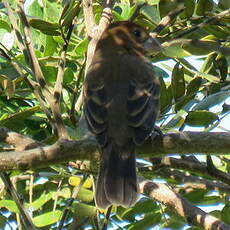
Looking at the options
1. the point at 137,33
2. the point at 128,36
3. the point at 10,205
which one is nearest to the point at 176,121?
the point at 10,205

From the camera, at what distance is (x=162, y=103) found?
12.3 feet

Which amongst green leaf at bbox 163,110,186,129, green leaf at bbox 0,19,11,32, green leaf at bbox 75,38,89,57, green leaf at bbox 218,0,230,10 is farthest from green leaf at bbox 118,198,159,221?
green leaf at bbox 0,19,11,32

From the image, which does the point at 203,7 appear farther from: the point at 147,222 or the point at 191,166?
the point at 147,222

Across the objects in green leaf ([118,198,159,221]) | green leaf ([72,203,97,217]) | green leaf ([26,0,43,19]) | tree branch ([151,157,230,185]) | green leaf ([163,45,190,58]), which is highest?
green leaf ([163,45,190,58])

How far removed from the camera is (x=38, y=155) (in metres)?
3.10

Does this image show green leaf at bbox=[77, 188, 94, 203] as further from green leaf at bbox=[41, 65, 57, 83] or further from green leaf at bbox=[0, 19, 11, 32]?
green leaf at bbox=[0, 19, 11, 32]

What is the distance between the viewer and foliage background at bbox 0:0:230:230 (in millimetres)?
3453

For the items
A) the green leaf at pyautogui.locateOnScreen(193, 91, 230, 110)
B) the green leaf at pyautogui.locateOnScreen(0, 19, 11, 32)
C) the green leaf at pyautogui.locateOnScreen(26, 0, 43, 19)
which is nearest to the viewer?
the green leaf at pyautogui.locateOnScreen(193, 91, 230, 110)

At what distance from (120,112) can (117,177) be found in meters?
0.45

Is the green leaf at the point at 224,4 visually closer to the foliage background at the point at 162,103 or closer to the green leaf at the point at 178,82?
the foliage background at the point at 162,103

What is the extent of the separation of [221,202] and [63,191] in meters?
0.97

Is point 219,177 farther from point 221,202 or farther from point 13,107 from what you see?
point 13,107

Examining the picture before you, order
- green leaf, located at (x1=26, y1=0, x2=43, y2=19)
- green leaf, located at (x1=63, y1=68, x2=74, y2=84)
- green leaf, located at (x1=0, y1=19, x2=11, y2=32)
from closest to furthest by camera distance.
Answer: green leaf, located at (x1=63, y1=68, x2=74, y2=84), green leaf, located at (x1=0, y1=19, x2=11, y2=32), green leaf, located at (x1=26, y1=0, x2=43, y2=19)

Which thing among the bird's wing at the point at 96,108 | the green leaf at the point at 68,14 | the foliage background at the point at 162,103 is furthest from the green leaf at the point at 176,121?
the green leaf at the point at 68,14
